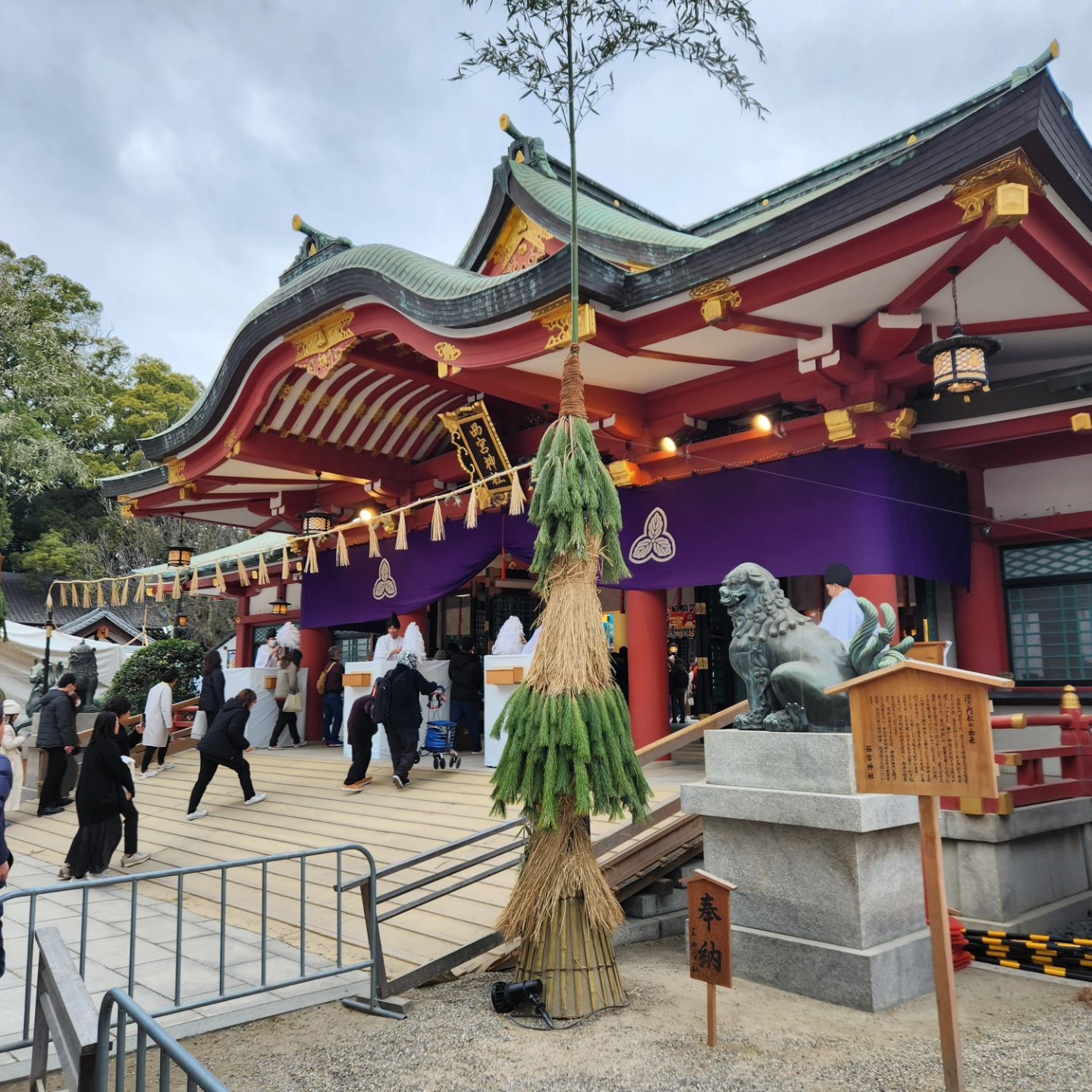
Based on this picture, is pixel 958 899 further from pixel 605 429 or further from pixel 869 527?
pixel 605 429

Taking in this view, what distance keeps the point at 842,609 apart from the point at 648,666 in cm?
287

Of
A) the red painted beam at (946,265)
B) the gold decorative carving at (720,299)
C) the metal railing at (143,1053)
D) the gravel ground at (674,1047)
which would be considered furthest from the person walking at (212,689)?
the red painted beam at (946,265)

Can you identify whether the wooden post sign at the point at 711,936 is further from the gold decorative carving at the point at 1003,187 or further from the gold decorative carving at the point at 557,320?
the gold decorative carving at the point at 557,320

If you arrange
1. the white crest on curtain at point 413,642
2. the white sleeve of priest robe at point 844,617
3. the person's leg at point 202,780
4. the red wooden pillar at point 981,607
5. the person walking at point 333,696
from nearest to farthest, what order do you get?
the white sleeve of priest robe at point 844,617, the red wooden pillar at point 981,607, the person's leg at point 202,780, the white crest on curtain at point 413,642, the person walking at point 333,696

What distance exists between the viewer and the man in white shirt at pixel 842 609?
7422 mm

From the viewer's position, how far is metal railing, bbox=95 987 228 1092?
1.78 meters

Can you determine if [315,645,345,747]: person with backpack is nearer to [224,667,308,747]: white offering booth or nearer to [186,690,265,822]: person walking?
[224,667,308,747]: white offering booth

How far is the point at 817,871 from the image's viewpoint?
502 cm

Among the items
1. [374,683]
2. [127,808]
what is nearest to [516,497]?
[374,683]

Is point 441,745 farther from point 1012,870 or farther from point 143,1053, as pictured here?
point 143,1053

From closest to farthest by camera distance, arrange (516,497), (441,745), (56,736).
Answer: (516,497) → (441,745) → (56,736)

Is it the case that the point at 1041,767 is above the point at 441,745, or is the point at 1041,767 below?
above

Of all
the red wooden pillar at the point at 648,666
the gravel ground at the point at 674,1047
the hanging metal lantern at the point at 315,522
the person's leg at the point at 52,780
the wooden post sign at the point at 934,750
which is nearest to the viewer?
the wooden post sign at the point at 934,750

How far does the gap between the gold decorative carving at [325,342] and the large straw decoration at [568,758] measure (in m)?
5.95
